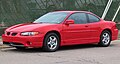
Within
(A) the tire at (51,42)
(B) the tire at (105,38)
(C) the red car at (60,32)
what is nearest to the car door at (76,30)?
(C) the red car at (60,32)

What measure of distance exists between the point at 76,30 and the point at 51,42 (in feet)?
4.04

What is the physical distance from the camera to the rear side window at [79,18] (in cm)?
1232

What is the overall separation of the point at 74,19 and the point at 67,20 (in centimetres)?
58

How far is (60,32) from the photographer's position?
38.0 ft

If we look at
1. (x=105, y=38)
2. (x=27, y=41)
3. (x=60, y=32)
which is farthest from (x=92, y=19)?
(x=27, y=41)

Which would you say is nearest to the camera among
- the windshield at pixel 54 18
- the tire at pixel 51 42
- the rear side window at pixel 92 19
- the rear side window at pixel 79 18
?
the tire at pixel 51 42

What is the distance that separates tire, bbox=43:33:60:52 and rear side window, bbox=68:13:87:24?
107 cm

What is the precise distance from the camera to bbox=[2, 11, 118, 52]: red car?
36.0 feet

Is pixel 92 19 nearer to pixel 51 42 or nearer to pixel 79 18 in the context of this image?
pixel 79 18

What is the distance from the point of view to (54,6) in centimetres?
2194

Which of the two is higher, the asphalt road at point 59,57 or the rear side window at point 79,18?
the rear side window at point 79,18

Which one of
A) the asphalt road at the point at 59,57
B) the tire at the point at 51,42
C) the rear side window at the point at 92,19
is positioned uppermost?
the rear side window at the point at 92,19

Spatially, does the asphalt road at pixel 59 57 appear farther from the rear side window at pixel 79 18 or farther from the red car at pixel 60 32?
the rear side window at pixel 79 18

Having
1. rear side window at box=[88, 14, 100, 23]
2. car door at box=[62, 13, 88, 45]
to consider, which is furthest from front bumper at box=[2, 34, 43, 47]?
rear side window at box=[88, 14, 100, 23]
